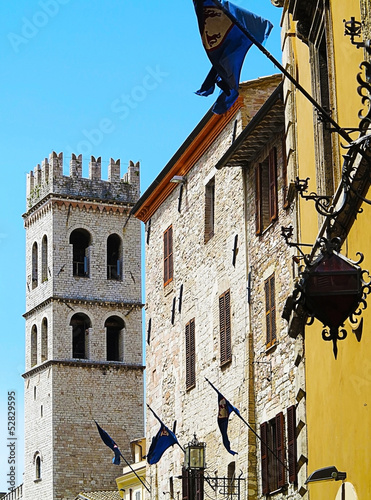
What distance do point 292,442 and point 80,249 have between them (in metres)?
43.1

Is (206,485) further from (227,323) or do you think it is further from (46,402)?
(46,402)

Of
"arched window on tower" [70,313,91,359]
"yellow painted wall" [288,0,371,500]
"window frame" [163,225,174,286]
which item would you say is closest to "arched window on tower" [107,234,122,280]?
"arched window on tower" [70,313,91,359]

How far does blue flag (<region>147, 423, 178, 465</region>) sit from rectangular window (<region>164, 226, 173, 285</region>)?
4.73 meters

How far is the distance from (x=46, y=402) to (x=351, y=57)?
48.1m

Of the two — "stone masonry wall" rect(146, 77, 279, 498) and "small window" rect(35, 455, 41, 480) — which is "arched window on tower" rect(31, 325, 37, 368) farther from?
"stone masonry wall" rect(146, 77, 279, 498)

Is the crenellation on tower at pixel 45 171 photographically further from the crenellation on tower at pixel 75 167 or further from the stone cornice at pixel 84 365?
the stone cornice at pixel 84 365

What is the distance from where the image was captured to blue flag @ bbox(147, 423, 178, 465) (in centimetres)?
2445

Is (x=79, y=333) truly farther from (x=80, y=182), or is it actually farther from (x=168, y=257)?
(x=168, y=257)

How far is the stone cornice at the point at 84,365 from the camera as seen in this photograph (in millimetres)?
57281

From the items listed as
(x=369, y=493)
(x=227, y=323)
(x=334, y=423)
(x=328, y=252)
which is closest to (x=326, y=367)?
(x=334, y=423)

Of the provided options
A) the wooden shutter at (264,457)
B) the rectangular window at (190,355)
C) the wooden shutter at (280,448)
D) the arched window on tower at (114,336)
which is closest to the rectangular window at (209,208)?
the rectangular window at (190,355)

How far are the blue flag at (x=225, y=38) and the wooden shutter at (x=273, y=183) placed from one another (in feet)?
28.4

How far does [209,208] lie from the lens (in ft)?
84.0

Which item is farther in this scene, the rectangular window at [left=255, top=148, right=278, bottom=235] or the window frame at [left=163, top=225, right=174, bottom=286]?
the window frame at [left=163, top=225, right=174, bottom=286]
